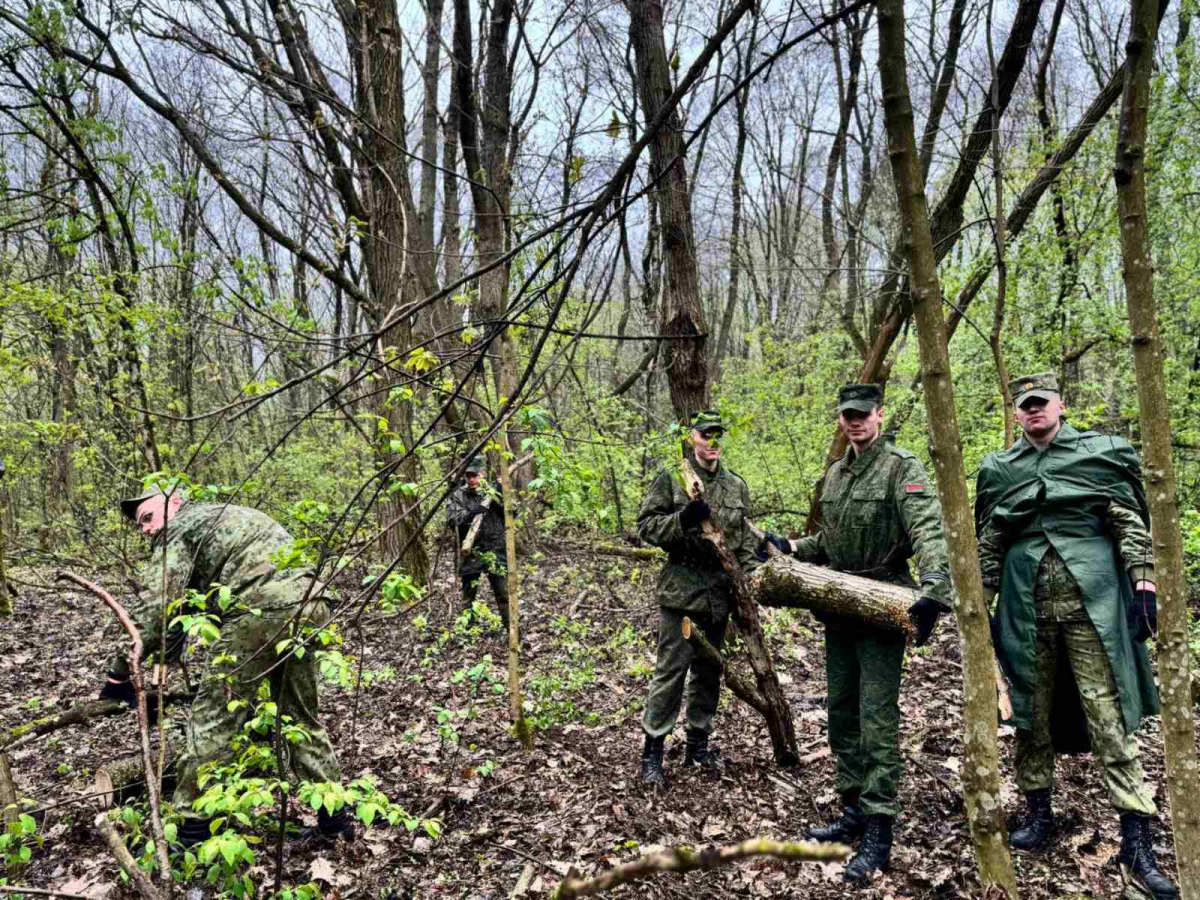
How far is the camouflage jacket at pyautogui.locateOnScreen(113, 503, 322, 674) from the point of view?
3.75 m

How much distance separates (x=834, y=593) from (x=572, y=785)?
217 cm

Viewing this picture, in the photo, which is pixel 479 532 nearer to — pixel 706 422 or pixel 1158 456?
pixel 706 422

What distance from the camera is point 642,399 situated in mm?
16047

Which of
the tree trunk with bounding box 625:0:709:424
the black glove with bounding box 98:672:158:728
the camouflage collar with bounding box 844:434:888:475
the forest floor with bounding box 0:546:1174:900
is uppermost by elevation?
the tree trunk with bounding box 625:0:709:424

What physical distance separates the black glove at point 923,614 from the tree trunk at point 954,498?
1122 millimetres

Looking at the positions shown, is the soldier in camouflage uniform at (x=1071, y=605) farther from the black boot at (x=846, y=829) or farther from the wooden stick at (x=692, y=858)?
the wooden stick at (x=692, y=858)

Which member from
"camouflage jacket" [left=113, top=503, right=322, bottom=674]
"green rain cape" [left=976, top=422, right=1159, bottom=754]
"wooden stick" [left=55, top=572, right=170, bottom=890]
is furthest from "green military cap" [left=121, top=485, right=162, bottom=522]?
"green rain cape" [left=976, top=422, right=1159, bottom=754]

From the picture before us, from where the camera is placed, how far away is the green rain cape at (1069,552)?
338 cm

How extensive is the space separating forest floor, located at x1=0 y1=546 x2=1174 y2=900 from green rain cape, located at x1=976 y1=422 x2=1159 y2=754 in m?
0.74

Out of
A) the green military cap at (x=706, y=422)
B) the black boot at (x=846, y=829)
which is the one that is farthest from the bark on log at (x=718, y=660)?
the green military cap at (x=706, y=422)

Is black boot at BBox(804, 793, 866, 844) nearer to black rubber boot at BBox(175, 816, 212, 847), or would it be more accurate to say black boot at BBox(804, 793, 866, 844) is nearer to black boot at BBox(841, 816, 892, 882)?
black boot at BBox(841, 816, 892, 882)

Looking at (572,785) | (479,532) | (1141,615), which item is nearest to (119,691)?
(572,785)

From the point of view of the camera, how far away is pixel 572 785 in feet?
14.3

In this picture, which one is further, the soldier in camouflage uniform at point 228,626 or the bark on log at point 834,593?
the soldier in camouflage uniform at point 228,626
